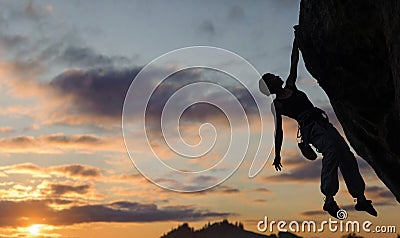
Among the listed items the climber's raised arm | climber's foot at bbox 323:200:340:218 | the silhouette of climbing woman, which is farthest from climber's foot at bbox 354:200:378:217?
the climber's raised arm

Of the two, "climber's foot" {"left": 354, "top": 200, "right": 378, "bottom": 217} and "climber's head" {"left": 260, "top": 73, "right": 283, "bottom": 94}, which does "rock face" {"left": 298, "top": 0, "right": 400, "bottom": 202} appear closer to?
"climber's head" {"left": 260, "top": 73, "right": 283, "bottom": 94}

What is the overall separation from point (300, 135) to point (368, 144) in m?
3.28

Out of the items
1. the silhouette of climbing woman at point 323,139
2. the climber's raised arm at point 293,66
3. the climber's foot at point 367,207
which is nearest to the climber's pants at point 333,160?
the silhouette of climbing woman at point 323,139

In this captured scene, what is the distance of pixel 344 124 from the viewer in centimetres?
1827

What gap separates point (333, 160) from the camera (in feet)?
46.4

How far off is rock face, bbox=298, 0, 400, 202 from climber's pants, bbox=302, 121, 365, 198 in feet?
5.13

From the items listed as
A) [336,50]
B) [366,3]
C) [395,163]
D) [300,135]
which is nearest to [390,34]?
[366,3]

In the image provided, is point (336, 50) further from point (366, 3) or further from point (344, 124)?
point (344, 124)

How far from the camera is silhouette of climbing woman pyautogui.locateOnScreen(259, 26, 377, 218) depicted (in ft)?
46.3

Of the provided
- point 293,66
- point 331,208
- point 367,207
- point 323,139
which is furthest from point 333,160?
point 293,66

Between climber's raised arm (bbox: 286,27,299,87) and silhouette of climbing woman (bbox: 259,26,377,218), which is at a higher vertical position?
climber's raised arm (bbox: 286,27,299,87)

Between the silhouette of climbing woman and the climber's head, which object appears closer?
the silhouette of climbing woman

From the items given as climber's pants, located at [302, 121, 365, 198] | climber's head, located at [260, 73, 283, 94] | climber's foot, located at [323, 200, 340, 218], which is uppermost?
climber's head, located at [260, 73, 283, 94]

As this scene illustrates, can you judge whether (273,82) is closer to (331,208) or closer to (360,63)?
(360,63)
